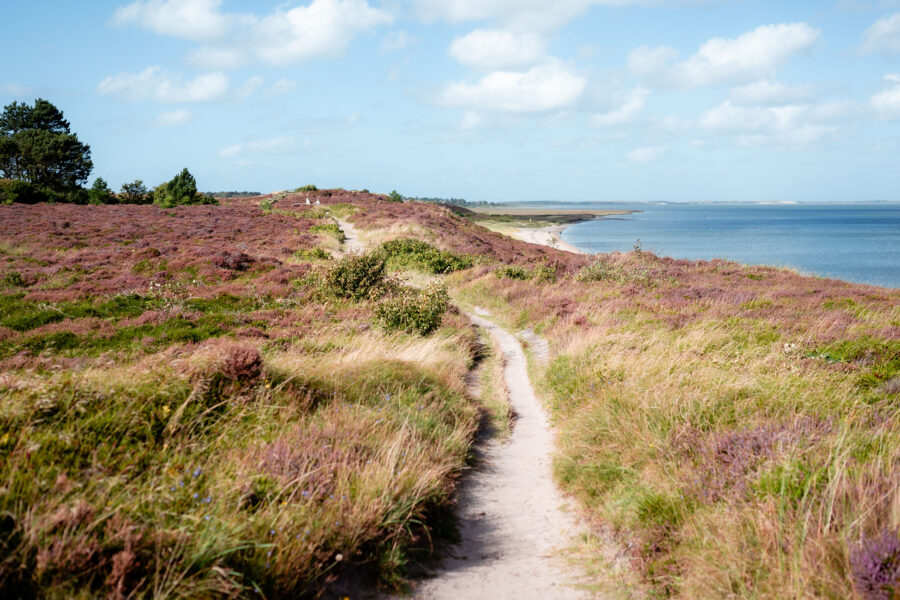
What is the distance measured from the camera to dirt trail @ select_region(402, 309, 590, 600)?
4508 mm

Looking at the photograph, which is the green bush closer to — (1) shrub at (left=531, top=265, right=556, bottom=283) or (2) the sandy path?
(1) shrub at (left=531, top=265, right=556, bottom=283)

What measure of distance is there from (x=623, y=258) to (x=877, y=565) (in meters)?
28.1

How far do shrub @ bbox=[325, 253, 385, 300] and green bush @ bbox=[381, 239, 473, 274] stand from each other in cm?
727

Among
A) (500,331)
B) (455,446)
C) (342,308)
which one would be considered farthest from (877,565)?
(342,308)

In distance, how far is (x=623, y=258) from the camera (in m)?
30.1

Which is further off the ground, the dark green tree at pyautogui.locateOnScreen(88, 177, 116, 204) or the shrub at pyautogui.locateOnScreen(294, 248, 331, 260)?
the dark green tree at pyautogui.locateOnScreen(88, 177, 116, 204)

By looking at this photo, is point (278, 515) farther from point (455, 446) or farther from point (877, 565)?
point (877, 565)

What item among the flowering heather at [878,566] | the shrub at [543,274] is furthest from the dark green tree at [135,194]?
the flowering heather at [878,566]

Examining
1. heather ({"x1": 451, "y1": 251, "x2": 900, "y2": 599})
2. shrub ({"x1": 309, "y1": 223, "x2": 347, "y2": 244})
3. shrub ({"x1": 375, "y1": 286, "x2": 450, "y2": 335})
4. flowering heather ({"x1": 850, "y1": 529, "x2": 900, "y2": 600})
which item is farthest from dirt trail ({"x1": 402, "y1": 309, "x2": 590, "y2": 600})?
shrub ({"x1": 309, "y1": 223, "x2": 347, "y2": 244})

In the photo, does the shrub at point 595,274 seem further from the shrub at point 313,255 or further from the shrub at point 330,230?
the shrub at point 330,230

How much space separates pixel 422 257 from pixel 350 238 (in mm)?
13615

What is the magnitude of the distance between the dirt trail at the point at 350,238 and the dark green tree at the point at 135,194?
31657 mm

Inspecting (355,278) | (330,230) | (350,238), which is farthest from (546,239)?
(355,278)

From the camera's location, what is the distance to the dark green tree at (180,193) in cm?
5831
